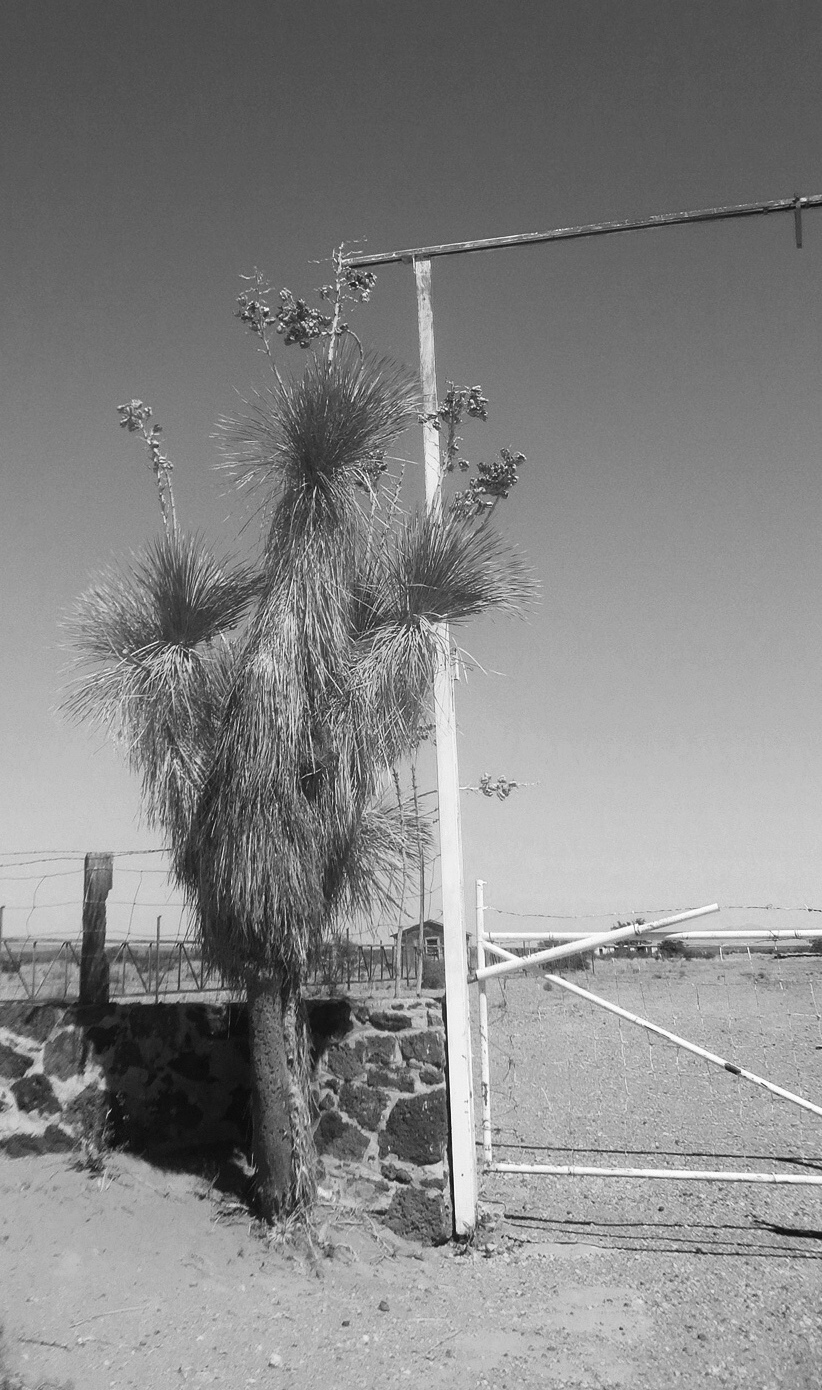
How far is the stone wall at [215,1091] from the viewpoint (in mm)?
5434

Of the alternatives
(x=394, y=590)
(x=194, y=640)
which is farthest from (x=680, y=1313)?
(x=194, y=640)

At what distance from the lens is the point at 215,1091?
590 cm

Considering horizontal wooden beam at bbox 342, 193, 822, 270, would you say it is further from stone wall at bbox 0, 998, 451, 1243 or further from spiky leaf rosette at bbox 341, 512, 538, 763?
stone wall at bbox 0, 998, 451, 1243

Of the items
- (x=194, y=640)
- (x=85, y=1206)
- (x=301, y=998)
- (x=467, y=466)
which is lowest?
(x=85, y=1206)

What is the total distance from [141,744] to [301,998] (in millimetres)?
1682

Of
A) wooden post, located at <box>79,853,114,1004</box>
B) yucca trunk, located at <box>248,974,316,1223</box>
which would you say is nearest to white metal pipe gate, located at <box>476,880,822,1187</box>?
yucca trunk, located at <box>248,974,316,1223</box>

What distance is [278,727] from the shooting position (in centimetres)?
510

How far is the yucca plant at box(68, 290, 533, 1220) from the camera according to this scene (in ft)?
16.7

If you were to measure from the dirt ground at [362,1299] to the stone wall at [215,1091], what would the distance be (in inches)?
7.1

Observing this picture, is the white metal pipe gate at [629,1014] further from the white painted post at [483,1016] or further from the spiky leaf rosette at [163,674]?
the spiky leaf rosette at [163,674]

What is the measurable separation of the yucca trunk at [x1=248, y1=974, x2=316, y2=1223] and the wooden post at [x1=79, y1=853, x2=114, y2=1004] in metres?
1.15

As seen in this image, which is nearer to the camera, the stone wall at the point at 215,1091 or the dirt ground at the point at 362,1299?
the dirt ground at the point at 362,1299

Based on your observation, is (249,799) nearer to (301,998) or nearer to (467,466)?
(301,998)

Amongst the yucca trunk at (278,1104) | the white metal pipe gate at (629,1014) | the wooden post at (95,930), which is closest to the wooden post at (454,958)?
the white metal pipe gate at (629,1014)
